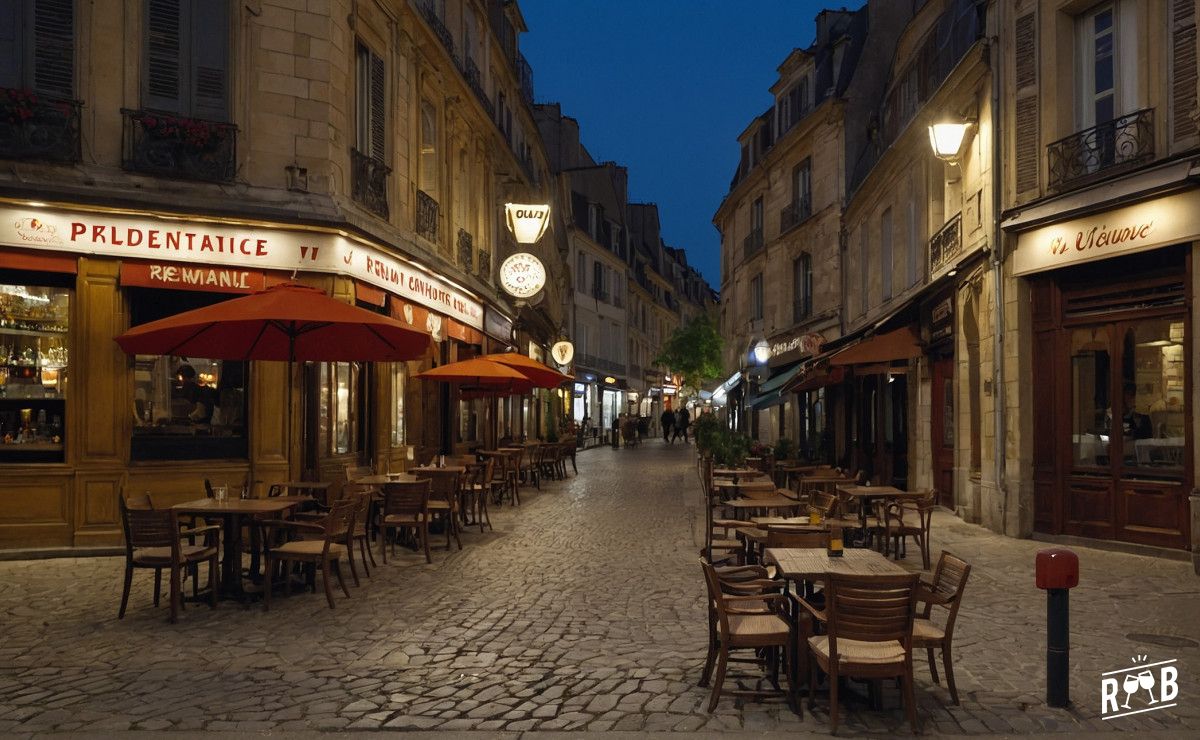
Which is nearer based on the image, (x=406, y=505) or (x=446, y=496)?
(x=406, y=505)

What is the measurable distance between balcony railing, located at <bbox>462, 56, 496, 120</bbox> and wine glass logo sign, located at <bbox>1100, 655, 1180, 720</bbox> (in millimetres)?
15206

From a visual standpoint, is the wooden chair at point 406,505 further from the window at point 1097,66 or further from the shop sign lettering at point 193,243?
the window at point 1097,66

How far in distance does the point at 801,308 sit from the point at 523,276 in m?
9.52

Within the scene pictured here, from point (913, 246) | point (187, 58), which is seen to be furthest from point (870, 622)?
point (913, 246)

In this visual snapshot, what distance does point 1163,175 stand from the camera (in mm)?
9602

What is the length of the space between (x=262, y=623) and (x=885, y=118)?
16.6 metres

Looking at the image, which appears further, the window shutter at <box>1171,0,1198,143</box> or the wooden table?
the window shutter at <box>1171,0,1198,143</box>

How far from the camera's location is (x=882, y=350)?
14.1 metres

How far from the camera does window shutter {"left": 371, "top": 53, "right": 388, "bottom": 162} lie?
534 inches

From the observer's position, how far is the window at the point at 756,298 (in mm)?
31203

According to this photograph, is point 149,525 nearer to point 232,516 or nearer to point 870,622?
point 232,516

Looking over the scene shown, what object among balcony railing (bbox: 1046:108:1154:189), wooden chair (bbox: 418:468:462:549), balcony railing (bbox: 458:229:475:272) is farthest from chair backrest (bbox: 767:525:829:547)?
balcony railing (bbox: 458:229:475:272)

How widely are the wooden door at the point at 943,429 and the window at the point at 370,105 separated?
904 centimetres

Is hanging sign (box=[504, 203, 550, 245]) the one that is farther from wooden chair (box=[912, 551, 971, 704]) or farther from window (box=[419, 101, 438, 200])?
wooden chair (box=[912, 551, 971, 704])
